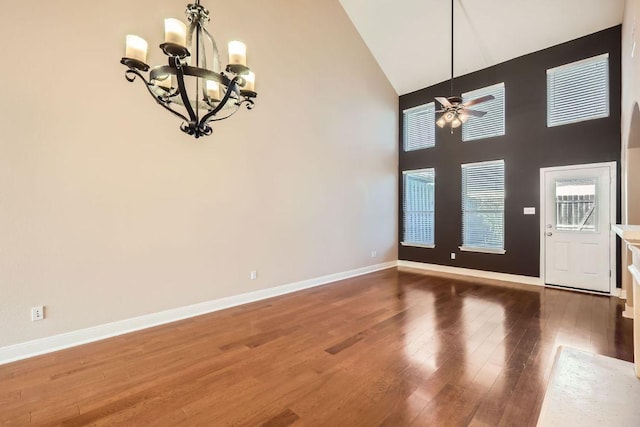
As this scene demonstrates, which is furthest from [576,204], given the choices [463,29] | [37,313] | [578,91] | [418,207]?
[37,313]

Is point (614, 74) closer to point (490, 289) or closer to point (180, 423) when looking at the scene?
point (490, 289)

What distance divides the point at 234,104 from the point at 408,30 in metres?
4.91

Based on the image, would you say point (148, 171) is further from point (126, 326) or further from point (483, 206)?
point (483, 206)

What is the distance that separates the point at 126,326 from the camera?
328 cm

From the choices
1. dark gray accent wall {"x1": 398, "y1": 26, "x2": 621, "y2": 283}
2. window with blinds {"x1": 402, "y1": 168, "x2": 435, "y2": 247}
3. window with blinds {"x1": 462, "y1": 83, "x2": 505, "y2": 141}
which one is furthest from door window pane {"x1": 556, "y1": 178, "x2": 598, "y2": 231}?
window with blinds {"x1": 402, "y1": 168, "x2": 435, "y2": 247}

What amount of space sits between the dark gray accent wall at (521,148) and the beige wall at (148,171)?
244cm

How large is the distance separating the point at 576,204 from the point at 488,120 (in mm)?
2229

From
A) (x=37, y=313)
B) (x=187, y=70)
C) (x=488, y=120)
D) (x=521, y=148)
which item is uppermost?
(x=488, y=120)

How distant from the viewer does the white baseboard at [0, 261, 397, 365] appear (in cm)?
272

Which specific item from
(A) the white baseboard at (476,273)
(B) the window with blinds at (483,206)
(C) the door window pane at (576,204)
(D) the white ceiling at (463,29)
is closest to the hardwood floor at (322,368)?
(A) the white baseboard at (476,273)

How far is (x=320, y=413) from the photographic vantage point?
6.27 ft

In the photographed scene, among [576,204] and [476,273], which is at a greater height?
[576,204]

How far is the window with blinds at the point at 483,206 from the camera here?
5.73m

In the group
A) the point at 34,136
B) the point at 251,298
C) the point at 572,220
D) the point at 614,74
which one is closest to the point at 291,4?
the point at 34,136
